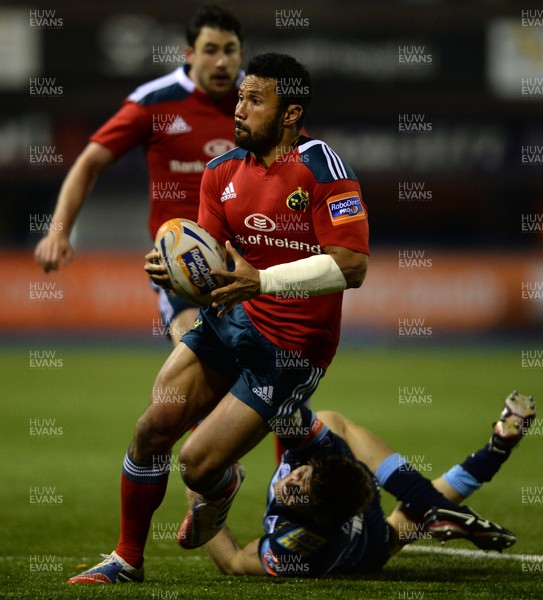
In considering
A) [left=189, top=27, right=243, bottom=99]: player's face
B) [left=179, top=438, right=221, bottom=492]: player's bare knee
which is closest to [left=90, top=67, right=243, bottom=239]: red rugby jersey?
[left=189, top=27, right=243, bottom=99]: player's face

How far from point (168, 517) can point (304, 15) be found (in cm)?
1194

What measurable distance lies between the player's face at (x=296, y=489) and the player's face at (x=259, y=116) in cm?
153

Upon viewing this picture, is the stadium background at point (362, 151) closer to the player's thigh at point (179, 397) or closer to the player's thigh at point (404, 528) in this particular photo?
the player's thigh at point (404, 528)

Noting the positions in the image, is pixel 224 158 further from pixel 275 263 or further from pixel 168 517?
pixel 168 517

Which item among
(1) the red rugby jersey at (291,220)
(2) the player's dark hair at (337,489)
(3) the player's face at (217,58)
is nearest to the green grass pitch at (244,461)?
(2) the player's dark hair at (337,489)

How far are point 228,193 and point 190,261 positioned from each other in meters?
0.51

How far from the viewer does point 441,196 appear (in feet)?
80.6

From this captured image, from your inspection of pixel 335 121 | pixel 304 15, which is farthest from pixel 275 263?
pixel 335 121

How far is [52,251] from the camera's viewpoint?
6.45 m

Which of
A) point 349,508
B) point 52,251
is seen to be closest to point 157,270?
point 349,508

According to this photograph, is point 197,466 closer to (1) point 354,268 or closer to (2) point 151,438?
(2) point 151,438

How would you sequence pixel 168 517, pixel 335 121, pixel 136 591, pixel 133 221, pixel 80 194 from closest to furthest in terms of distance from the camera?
pixel 136 591 < pixel 80 194 < pixel 168 517 < pixel 335 121 < pixel 133 221

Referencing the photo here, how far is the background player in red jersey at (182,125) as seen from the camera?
692 centimetres

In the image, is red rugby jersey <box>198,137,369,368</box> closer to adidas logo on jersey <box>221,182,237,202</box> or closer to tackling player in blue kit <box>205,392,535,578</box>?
adidas logo on jersey <box>221,182,237,202</box>
